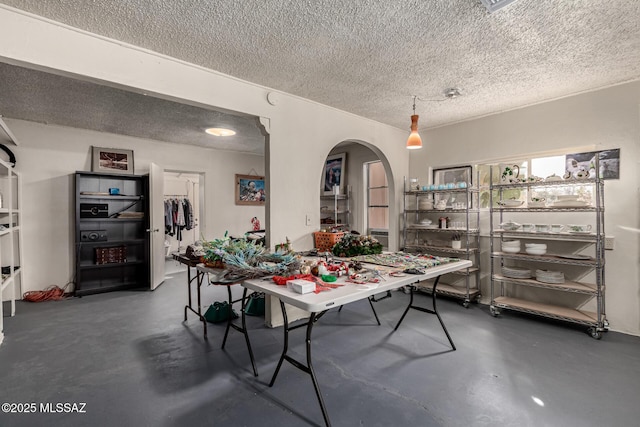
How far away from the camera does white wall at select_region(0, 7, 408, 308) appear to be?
85.1 inches

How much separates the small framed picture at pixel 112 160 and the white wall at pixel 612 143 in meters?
6.01

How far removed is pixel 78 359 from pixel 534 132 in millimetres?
5479

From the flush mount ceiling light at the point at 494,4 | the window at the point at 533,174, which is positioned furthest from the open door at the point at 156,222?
the window at the point at 533,174

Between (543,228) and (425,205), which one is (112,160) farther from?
(543,228)

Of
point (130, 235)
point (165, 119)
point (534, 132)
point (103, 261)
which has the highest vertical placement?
point (165, 119)

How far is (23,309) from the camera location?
12.7 ft

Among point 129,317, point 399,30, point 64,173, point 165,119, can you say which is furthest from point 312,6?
point 64,173

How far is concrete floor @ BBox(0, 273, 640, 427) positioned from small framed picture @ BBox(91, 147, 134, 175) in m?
2.45

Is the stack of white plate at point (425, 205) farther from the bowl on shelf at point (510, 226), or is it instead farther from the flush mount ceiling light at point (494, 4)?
the flush mount ceiling light at point (494, 4)

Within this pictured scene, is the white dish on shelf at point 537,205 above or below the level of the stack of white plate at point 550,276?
above

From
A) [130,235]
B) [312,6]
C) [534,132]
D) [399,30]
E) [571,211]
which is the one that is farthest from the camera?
[130,235]

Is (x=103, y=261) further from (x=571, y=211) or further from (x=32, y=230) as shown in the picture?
(x=571, y=211)

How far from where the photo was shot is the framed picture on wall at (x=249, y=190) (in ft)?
21.7

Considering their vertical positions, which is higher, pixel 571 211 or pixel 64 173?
pixel 64 173
